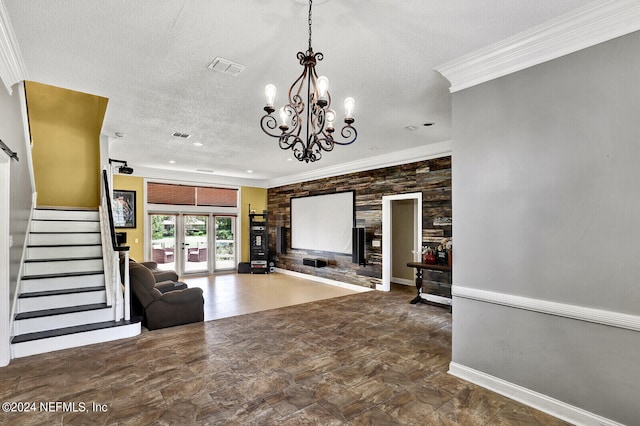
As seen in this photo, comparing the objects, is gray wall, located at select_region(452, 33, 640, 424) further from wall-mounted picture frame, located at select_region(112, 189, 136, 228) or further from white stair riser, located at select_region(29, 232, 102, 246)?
wall-mounted picture frame, located at select_region(112, 189, 136, 228)

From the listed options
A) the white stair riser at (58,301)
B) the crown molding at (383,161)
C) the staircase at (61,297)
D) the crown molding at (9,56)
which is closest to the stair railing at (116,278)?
the staircase at (61,297)

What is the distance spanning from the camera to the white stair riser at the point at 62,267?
4.16 meters

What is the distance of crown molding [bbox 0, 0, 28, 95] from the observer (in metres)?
2.30

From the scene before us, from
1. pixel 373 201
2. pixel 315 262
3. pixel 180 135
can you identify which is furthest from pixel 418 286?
pixel 180 135

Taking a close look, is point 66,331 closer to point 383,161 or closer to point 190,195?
point 383,161

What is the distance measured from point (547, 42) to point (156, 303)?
5.16 m

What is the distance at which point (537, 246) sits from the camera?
2496 mm

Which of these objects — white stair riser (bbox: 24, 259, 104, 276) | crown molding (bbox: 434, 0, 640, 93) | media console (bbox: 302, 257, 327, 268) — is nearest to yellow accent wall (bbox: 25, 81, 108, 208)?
A: white stair riser (bbox: 24, 259, 104, 276)

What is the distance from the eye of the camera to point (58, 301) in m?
3.90

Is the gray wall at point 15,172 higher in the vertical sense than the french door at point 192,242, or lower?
higher

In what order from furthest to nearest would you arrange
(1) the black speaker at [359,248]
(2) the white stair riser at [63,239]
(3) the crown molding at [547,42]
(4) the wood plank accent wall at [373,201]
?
1. (1) the black speaker at [359,248]
2. (4) the wood plank accent wall at [373,201]
3. (2) the white stair riser at [63,239]
4. (3) the crown molding at [547,42]

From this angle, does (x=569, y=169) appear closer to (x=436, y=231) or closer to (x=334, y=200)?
(x=436, y=231)

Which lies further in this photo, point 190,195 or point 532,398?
point 190,195

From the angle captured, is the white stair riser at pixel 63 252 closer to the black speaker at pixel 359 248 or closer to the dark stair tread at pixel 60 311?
the dark stair tread at pixel 60 311
